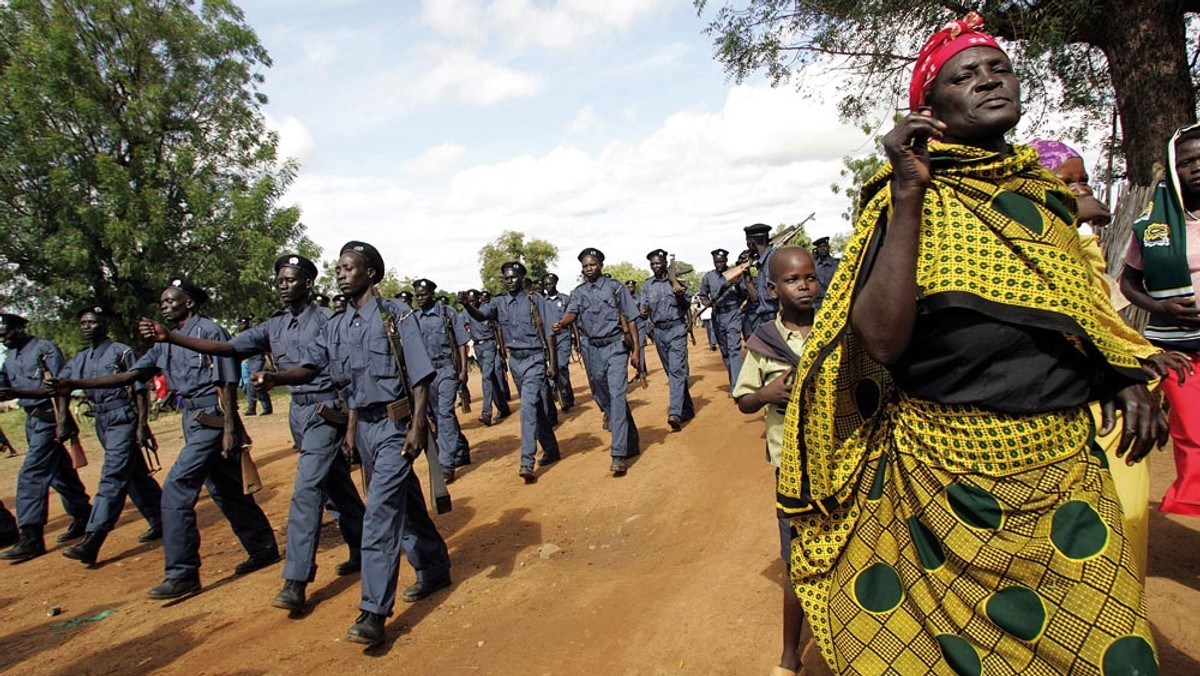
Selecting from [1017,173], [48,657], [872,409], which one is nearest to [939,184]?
[1017,173]

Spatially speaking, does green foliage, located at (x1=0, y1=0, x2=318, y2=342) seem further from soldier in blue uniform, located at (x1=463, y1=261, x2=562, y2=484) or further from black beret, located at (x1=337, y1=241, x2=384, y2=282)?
black beret, located at (x1=337, y1=241, x2=384, y2=282)

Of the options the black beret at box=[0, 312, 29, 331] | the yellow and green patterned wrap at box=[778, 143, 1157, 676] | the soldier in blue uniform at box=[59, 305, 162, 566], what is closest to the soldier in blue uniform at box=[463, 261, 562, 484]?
the soldier in blue uniform at box=[59, 305, 162, 566]

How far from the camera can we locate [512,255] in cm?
4253

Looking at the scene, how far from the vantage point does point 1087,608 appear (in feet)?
5.10

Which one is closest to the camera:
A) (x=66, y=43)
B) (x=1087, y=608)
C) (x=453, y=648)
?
(x=1087, y=608)

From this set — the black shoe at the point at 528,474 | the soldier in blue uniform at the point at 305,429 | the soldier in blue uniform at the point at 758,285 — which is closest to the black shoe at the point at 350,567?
the soldier in blue uniform at the point at 305,429

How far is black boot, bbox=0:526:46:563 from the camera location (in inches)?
252

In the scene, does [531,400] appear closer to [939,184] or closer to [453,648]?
[453,648]

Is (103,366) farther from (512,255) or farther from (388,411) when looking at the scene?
(512,255)

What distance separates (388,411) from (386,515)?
2.02 ft

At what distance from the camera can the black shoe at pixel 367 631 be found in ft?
12.1

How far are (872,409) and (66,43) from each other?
2346 cm

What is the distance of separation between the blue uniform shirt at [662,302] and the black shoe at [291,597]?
5.98 meters

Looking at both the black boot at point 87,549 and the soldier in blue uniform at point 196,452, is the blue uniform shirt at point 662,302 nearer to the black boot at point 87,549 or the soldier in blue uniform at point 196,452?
the soldier in blue uniform at point 196,452
